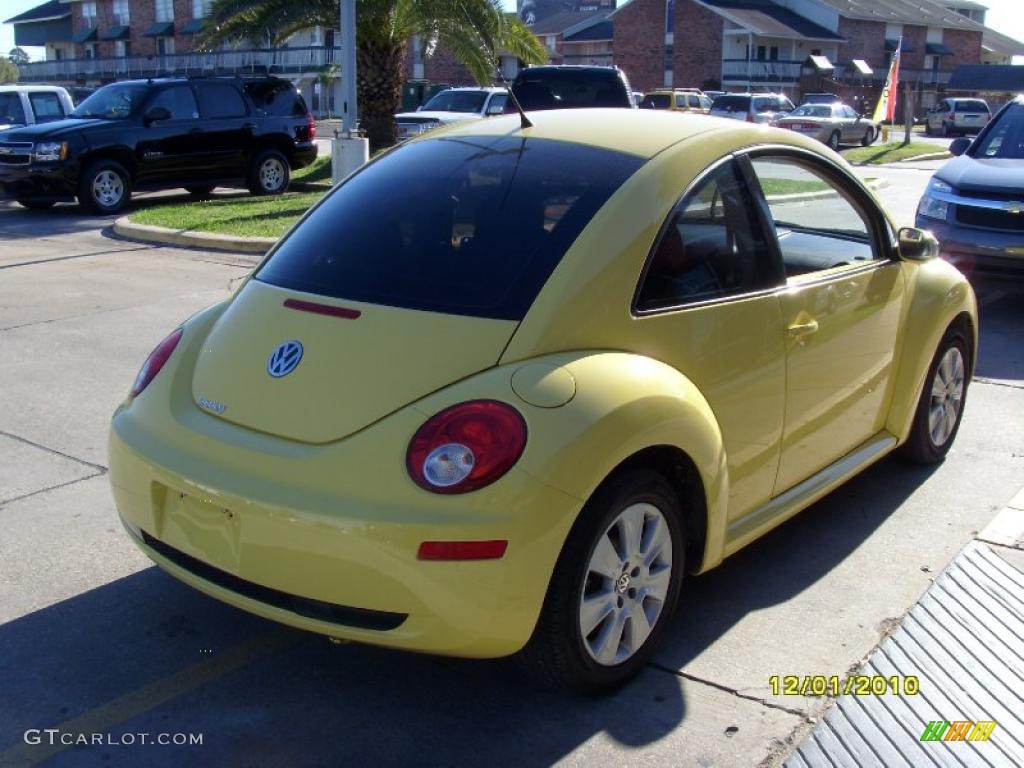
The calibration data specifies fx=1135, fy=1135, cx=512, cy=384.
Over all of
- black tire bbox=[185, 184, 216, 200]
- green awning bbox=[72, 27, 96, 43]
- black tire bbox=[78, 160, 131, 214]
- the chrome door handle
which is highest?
green awning bbox=[72, 27, 96, 43]

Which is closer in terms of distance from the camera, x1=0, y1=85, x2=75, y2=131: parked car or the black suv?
the black suv

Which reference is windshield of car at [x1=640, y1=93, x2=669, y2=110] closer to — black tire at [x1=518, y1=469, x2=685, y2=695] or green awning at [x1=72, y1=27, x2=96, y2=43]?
black tire at [x1=518, y1=469, x2=685, y2=695]

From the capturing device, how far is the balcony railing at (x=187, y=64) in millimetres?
57906

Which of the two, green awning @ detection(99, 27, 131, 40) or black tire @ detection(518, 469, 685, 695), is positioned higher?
green awning @ detection(99, 27, 131, 40)

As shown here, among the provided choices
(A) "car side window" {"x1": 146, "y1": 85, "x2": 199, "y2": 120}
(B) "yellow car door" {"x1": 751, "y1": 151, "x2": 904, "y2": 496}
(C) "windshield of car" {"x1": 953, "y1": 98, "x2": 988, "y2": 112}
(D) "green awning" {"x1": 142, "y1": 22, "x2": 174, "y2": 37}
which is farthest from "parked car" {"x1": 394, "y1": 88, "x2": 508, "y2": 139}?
(D) "green awning" {"x1": 142, "y1": 22, "x2": 174, "y2": 37}

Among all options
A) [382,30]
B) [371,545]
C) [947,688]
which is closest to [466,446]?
[371,545]

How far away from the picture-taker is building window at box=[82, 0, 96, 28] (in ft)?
232

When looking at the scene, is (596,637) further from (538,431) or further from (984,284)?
(984,284)

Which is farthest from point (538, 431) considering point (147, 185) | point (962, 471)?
point (147, 185)

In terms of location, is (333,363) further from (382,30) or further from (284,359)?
(382,30)

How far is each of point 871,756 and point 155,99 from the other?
1546cm

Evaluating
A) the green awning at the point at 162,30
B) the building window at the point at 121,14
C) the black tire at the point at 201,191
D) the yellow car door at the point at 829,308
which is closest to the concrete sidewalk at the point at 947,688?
the yellow car door at the point at 829,308

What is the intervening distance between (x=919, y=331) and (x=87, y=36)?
73.5m

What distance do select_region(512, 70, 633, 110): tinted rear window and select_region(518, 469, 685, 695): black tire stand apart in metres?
13.5
